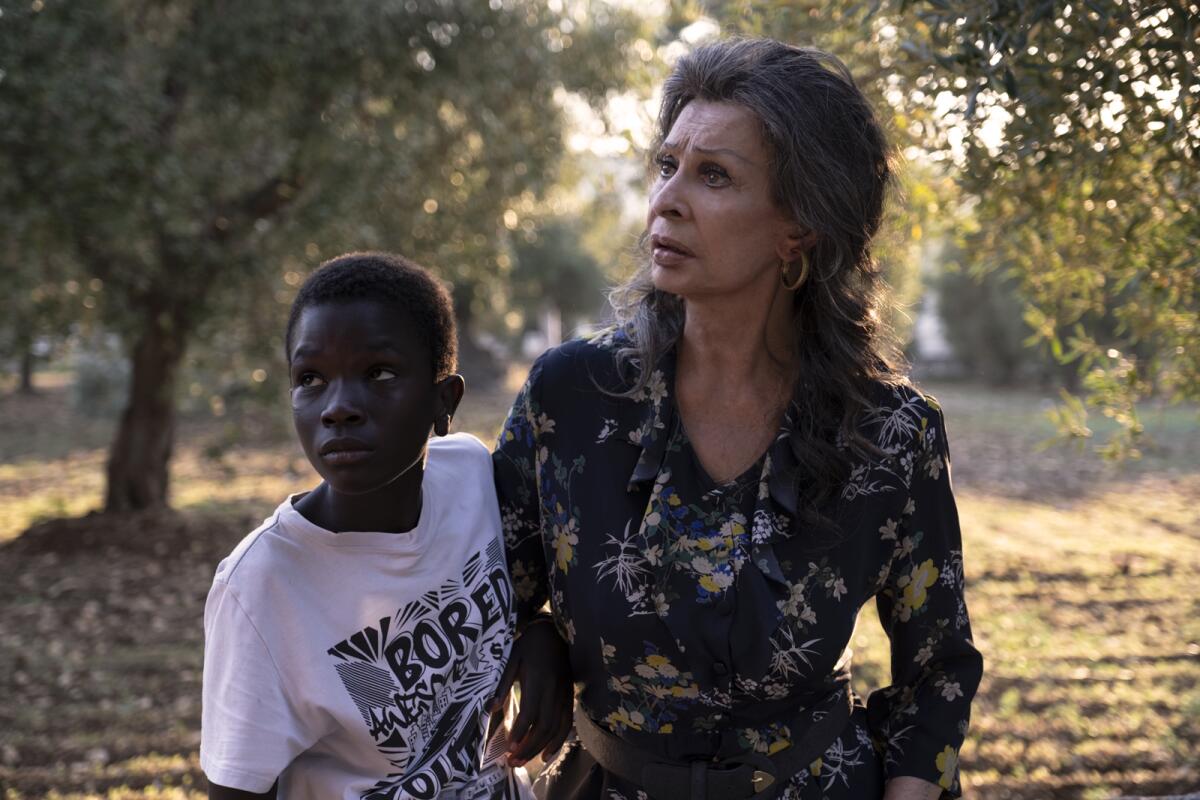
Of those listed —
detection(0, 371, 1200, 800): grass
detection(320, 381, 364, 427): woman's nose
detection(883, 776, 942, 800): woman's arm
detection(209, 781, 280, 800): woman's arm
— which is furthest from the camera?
detection(0, 371, 1200, 800): grass

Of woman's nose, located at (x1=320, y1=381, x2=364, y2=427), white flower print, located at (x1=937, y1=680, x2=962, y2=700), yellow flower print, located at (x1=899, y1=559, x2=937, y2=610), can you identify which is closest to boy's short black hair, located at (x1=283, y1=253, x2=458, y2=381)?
woman's nose, located at (x1=320, y1=381, x2=364, y2=427)

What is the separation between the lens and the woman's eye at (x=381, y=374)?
1.78 meters

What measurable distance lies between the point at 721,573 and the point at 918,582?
425 millimetres

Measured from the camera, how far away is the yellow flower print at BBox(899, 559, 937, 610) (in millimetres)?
2113

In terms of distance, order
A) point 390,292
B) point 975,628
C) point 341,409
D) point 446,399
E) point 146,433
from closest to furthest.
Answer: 1. point 341,409
2. point 390,292
3. point 446,399
4. point 975,628
5. point 146,433

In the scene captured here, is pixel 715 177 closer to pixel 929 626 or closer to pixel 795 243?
pixel 795 243

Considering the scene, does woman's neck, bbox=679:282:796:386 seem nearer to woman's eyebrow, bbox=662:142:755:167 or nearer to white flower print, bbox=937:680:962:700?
woman's eyebrow, bbox=662:142:755:167

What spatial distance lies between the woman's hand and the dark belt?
9 cm

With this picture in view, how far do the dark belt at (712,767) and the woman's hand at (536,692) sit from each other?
91mm

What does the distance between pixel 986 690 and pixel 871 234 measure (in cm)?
471

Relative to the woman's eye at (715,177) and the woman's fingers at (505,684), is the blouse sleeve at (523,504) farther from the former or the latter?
the woman's eye at (715,177)

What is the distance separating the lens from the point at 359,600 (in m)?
1.77

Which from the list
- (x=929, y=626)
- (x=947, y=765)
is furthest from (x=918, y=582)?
(x=947, y=765)

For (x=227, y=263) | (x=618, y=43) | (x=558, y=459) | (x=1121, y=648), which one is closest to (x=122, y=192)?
(x=227, y=263)
